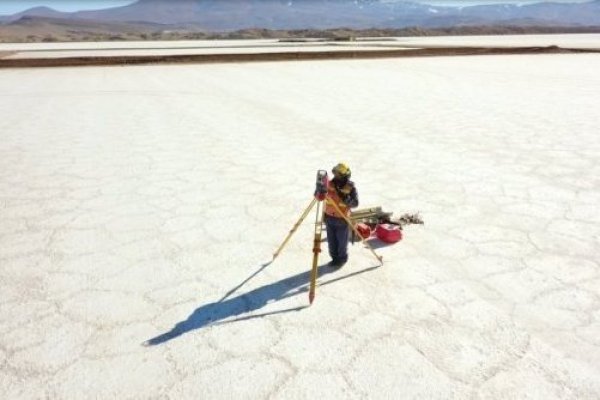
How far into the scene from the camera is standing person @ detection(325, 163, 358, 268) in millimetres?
4145

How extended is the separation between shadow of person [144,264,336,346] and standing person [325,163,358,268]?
263mm

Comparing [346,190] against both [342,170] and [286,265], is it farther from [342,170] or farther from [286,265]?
[286,265]

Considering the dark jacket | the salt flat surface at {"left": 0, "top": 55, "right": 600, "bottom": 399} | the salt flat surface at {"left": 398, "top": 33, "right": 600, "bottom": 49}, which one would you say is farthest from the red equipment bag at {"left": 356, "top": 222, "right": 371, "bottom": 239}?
the salt flat surface at {"left": 398, "top": 33, "right": 600, "bottom": 49}

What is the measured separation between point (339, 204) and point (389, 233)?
97 cm

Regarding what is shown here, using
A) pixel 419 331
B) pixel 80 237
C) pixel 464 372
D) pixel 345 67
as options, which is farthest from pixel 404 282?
pixel 345 67

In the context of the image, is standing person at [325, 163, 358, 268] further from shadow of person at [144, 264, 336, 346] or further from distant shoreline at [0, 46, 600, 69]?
distant shoreline at [0, 46, 600, 69]

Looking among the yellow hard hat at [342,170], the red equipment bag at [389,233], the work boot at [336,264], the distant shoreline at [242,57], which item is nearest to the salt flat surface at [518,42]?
the distant shoreline at [242,57]

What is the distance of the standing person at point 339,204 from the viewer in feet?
13.6

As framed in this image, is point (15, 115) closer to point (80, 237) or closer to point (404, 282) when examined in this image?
point (80, 237)

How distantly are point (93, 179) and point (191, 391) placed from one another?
4810 millimetres

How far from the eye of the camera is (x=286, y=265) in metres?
4.61

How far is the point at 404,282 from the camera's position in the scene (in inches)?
167

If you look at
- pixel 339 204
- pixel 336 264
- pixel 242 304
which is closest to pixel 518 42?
pixel 336 264

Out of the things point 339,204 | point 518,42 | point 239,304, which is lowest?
point 239,304
